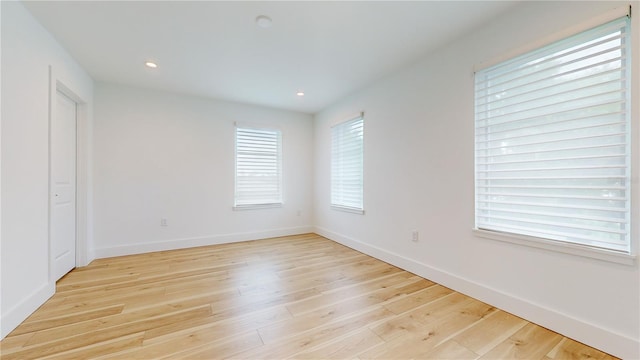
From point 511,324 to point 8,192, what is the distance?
12.5 ft

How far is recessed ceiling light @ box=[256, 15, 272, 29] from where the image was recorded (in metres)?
2.07

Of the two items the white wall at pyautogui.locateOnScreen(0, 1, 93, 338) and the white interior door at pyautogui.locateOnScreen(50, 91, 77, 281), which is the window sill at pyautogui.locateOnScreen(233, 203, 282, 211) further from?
the white wall at pyautogui.locateOnScreen(0, 1, 93, 338)

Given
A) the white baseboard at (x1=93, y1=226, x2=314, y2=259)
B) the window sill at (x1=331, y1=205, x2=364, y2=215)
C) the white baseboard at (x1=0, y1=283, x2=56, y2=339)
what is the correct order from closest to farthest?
the white baseboard at (x1=0, y1=283, x2=56, y2=339) < the white baseboard at (x1=93, y1=226, x2=314, y2=259) < the window sill at (x1=331, y1=205, x2=364, y2=215)

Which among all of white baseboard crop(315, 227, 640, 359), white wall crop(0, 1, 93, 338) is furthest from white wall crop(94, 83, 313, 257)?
white baseboard crop(315, 227, 640, 359)

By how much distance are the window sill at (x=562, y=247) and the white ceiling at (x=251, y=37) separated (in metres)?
1.83

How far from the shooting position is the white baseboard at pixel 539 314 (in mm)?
1508

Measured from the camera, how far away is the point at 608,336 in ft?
5.07

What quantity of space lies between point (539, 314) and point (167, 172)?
4572 millimetres

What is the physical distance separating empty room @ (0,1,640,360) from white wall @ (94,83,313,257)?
3cm

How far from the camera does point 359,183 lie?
150 inches

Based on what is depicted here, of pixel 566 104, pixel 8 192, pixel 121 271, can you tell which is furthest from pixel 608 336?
pixel 121 271

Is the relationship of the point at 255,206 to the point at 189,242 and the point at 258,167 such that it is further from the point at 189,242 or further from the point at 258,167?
the point at 189,242

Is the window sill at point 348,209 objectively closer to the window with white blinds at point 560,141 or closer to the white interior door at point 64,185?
the window with white blinds at point 560,141

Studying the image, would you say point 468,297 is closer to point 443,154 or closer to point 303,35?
point 443,154
